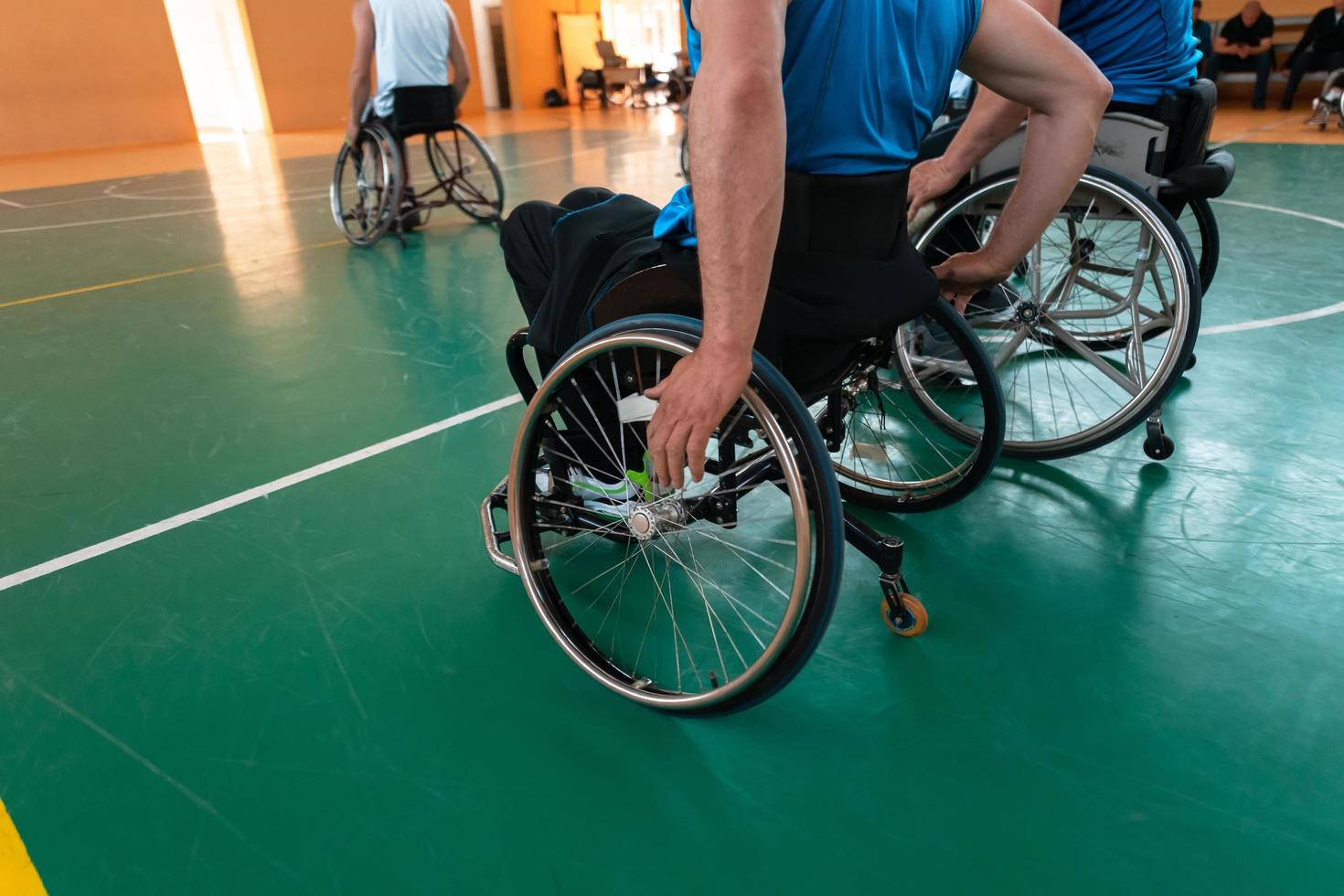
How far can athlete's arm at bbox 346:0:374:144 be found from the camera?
4359mm

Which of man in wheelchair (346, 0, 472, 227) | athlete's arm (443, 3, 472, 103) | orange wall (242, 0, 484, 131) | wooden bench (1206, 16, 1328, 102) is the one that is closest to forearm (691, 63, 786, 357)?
man in wheelchair (346, 0, 472, 227)

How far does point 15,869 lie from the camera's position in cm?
114

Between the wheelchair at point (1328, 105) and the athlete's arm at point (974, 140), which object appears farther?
the wheelchair at point (1328, 105)

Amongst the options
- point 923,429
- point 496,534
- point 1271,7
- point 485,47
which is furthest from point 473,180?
point 485,47

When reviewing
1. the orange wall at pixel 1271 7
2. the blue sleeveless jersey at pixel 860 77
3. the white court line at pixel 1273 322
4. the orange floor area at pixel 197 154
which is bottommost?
the white court line at pixel 1273 322

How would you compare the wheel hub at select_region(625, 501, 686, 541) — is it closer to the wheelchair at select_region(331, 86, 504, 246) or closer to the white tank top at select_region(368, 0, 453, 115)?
the wheelchair at select_region(331, 86, 504, 246)

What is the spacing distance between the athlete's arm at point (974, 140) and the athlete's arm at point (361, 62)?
11.1 ft

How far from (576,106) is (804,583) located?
18.0m

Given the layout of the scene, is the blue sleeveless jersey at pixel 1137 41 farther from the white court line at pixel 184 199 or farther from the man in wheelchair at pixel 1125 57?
the white court line at pixel 184 199

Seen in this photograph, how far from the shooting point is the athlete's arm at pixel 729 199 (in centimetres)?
90

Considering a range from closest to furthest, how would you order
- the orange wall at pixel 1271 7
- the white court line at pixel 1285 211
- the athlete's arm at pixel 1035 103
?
the athlete's arm at pixel 1035 103 → the white court line at pixel 1285 211 → the orange wall at pixel 1271 7

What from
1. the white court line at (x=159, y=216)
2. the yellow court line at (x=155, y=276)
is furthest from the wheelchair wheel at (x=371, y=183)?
the white court line at (x=159, y=216)

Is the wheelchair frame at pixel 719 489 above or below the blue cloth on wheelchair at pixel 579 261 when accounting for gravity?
below

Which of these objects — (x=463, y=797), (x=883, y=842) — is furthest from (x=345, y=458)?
(x=883, y=842)
